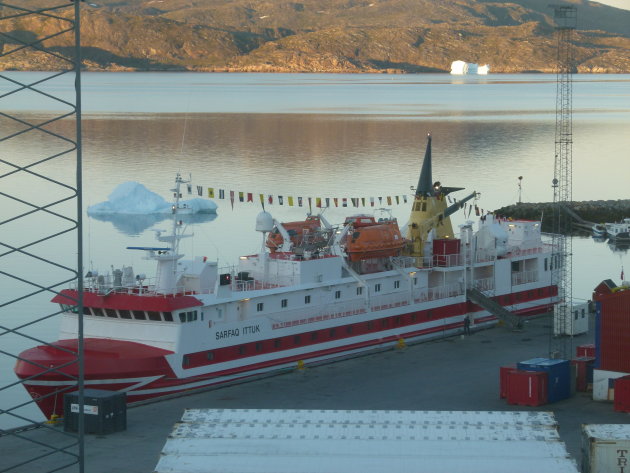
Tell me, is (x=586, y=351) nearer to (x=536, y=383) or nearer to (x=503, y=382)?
(x=503, y=382)

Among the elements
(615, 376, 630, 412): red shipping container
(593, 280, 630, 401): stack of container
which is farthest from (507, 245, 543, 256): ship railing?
(615, 376, 630, 412): red shipping container

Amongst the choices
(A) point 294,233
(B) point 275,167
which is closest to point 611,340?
(A) point 294,233

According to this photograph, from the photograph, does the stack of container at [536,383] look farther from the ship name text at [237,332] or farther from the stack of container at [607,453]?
the stack of container at [607,453]

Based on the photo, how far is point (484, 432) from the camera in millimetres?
28031

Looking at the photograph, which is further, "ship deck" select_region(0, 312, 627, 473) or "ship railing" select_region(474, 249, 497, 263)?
"ship railing" select_region(474, 249, 497, 263)

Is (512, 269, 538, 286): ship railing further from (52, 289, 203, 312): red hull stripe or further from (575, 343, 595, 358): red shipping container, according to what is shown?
(52, 289, 203, 312): red hull stripe

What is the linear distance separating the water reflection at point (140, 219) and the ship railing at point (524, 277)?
34677 millimetres

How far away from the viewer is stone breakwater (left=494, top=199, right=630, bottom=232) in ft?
295

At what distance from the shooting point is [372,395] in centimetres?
4025

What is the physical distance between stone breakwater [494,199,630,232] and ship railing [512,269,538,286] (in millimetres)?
31118

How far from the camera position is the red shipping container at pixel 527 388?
37969 millimetres

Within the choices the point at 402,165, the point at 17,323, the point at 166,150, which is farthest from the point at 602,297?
the point at 166,150

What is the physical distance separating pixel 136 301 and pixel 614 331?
52.9ft

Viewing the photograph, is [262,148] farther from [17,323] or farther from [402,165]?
[17,323]
